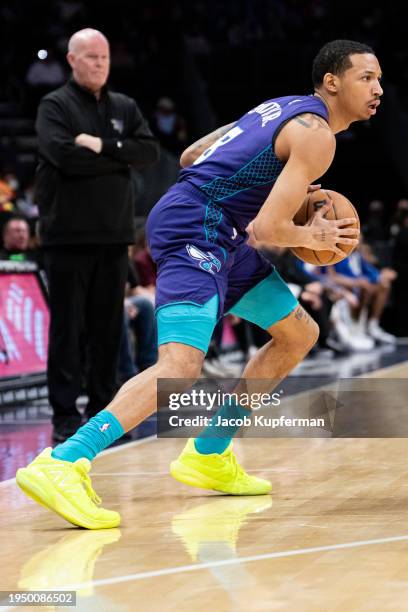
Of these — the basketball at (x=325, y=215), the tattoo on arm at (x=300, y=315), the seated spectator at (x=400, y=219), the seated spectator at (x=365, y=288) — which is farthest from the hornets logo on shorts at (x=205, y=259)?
the seated spectator at (x=400, y=219)

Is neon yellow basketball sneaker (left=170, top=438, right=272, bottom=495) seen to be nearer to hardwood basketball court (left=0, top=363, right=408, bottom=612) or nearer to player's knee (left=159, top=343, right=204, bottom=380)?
hardwood basketball court (left=0, top=363, right=408, bottom=612)

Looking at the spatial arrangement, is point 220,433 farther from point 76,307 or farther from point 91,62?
point 91,62

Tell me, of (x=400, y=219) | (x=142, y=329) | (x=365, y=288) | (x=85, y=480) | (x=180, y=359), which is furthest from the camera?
(x=400, y=219)

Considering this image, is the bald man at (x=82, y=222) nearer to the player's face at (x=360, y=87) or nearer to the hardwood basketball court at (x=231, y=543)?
the hardwood basketball court at (x=231, y=543)

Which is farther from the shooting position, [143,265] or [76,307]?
[143,265]

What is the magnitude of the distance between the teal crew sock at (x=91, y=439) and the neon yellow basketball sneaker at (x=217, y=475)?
2.26 ft

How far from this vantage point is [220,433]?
4777mm

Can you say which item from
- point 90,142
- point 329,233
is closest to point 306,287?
point 90,142

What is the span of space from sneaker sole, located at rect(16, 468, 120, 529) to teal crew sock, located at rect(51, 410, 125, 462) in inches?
4.4

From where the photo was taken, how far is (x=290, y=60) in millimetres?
19547

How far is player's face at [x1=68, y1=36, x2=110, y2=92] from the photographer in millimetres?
6284

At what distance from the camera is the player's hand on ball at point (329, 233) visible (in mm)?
4203

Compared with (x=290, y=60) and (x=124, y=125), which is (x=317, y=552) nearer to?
(x=124, y=125)

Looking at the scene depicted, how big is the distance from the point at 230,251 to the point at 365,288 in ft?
34.8
